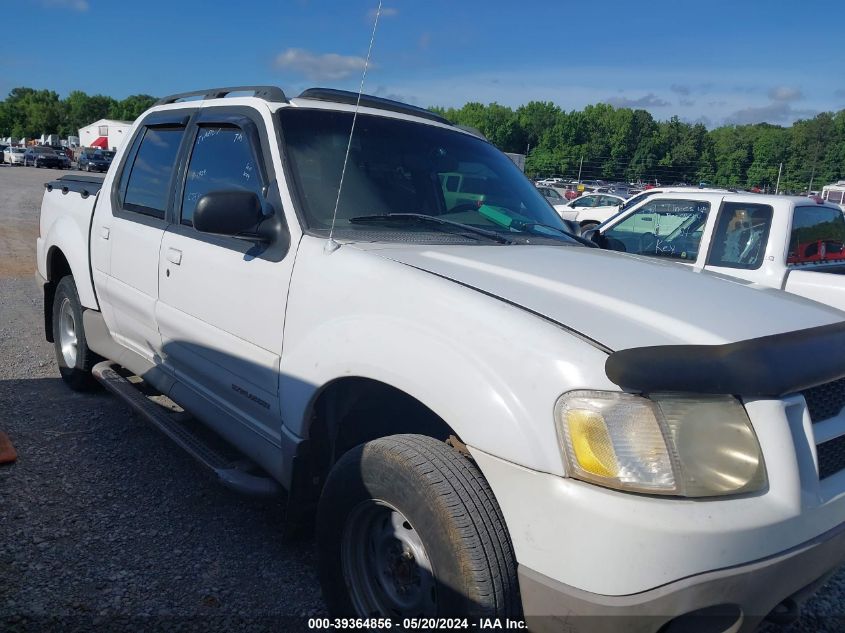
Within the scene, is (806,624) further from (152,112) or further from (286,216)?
(152,112)

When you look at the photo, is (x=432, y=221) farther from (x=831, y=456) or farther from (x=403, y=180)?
(x=831, y=456)

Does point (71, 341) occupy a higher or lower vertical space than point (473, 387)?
lower

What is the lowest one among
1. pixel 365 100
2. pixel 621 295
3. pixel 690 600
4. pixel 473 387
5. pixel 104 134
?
pixel 690 600

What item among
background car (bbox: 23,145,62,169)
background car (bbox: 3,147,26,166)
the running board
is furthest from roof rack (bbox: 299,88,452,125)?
background car (bbox: 3,147,26,166)

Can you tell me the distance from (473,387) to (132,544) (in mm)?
2052

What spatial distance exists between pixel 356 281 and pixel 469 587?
1085 millimetres

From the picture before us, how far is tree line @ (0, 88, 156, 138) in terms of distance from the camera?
379 feet

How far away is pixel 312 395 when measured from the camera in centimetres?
260

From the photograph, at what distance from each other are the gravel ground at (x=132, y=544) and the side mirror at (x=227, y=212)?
146cm

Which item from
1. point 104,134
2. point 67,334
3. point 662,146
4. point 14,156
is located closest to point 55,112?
point 104,134

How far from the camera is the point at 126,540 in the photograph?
3.24 meters

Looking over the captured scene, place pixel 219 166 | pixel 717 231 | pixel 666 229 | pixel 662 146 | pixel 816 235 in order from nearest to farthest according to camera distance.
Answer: pixel 219 166 → pixel 816 235 → pixel 717 231 → pixel 666 229 → pixel 662 146

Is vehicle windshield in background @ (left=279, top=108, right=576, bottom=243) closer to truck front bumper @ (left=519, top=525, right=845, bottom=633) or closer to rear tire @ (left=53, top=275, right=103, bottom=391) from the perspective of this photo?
truck front bumper @ (left=519, top=525, right=845, bottom=633)

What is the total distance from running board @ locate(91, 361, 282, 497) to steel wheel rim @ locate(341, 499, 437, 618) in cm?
61
